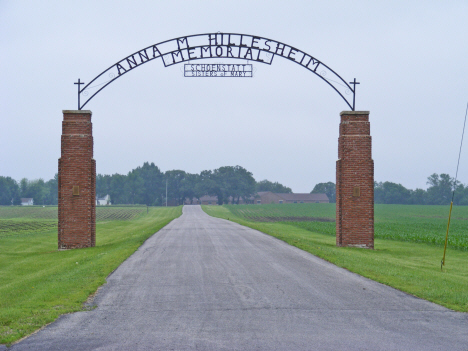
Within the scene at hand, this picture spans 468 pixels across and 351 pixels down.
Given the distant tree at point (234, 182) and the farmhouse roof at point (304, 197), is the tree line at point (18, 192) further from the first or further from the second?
the farmhouse roof at point (304, 197)

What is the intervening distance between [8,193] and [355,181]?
169163 mm

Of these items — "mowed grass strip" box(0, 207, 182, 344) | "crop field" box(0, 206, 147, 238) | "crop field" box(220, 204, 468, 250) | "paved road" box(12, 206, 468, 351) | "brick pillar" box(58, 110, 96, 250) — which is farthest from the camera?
"crop field" box(0, 206, 147, 238)

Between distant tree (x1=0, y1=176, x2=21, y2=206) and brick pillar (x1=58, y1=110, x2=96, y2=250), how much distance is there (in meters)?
164

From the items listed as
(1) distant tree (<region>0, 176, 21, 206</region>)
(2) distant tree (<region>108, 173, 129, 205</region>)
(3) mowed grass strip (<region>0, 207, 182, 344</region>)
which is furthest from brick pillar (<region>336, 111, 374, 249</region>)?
(1) distant tree (<region>0, 176, 21, 206</region>)

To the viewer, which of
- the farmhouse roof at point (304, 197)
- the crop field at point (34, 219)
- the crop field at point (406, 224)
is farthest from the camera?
the farmhouse roof at point (304, 197)

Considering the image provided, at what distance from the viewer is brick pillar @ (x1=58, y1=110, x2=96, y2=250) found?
20.8m

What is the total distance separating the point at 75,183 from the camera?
20844 millimetres

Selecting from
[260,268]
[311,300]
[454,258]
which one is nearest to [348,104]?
[454,258]

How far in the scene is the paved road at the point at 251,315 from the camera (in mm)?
6520

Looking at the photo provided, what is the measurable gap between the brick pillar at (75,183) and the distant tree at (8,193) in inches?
6442

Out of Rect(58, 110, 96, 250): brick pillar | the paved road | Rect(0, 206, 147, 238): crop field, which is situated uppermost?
Rect(58, 110, 96, 250): brick pillar

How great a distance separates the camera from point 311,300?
9195mm

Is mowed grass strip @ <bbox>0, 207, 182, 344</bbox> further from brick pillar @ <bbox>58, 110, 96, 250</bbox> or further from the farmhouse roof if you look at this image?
the farmhouse roof

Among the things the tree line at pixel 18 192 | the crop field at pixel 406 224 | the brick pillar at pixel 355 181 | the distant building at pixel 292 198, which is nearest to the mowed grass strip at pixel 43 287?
the brick pillar at pixel 355 181
